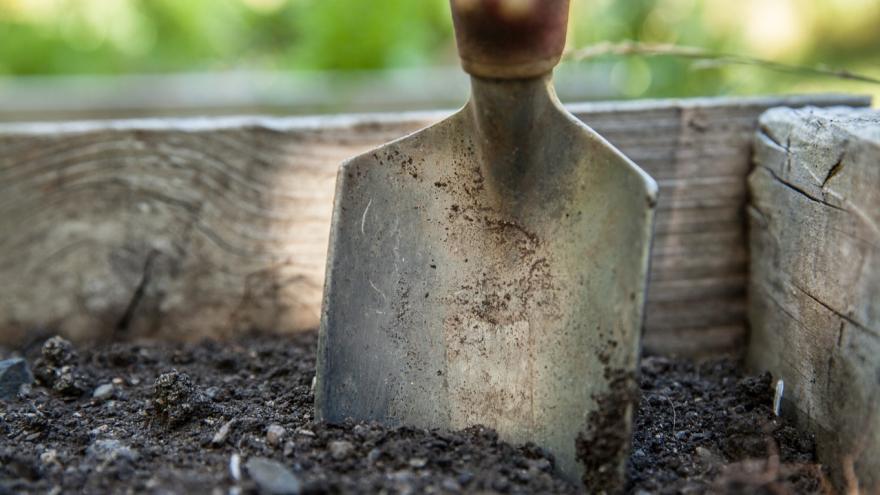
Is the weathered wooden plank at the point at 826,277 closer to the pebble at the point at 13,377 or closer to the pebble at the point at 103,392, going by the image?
the pebble at the point at 103,392

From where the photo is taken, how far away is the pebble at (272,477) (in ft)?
4.18

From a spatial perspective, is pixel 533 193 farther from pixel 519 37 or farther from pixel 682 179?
pixel 682 179

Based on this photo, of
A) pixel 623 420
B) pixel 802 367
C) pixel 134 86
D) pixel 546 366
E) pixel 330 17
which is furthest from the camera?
pixel 330 17

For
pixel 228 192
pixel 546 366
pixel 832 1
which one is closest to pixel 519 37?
pixel 546 366

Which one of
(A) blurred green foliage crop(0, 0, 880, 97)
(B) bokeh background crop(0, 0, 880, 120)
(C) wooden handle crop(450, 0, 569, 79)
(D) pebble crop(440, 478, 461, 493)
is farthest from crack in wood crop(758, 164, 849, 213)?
(A) blurred green foliage crop(0, 0, 880, 97)

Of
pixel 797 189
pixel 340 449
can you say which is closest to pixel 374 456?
pixel 340 449

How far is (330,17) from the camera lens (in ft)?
14.5

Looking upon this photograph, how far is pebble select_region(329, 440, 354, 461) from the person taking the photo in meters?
1.40

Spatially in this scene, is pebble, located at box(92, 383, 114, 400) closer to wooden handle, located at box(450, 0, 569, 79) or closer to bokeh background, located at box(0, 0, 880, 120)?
wooden handle, located at box(450, 0, 569, 79)

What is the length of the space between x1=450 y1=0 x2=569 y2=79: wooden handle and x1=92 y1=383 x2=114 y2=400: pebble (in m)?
0.86

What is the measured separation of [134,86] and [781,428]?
313cm

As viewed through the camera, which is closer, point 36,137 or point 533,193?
point 533,193

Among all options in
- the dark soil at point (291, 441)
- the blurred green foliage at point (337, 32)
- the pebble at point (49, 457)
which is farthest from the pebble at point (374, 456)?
the blurred green foliage at point (337, 32)

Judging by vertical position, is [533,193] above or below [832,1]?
below
